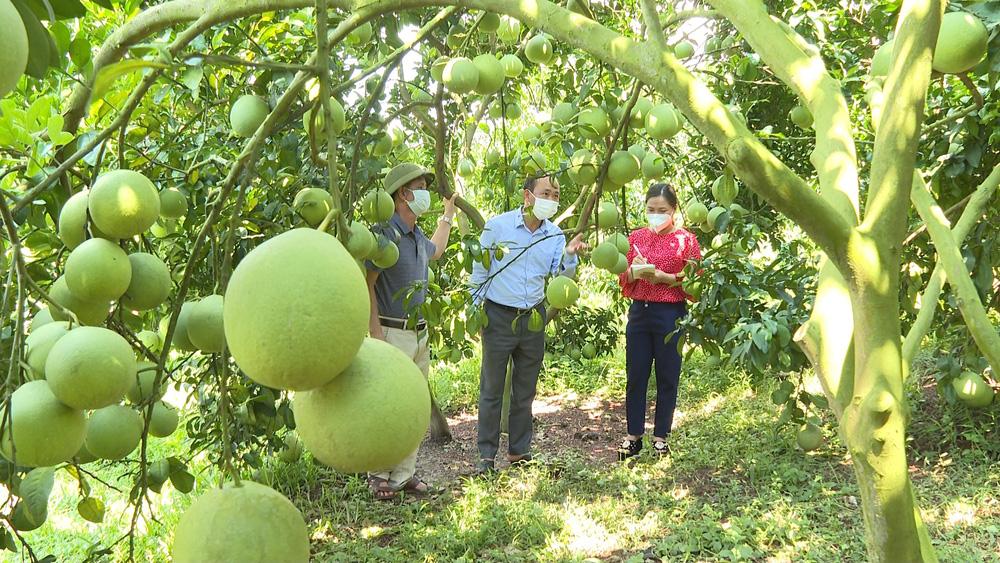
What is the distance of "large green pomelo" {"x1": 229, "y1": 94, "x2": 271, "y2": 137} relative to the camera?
5.33 ft

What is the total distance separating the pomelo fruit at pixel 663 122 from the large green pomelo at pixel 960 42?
0.79 meters

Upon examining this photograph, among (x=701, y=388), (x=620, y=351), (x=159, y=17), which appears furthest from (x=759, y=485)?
(x=159, y=17)

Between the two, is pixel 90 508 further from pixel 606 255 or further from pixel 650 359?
Result: pixel 650 359

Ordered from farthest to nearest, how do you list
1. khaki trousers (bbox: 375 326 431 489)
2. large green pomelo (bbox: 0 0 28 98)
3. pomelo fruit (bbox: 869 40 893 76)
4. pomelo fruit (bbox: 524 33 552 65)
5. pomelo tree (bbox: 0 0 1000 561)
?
khaki trousers (bbox: 375 326 431 489) < pomelo fruit (bbox: 524 33 552 65) < pomelo fruit (bbox: 869 40 893 76) < pomelo tree (bbox: 0 0 1000 561) < large green pomelo (bbox: 0 0 28 98)

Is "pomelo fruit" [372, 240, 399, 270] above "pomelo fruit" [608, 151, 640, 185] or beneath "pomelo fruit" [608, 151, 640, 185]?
beneath

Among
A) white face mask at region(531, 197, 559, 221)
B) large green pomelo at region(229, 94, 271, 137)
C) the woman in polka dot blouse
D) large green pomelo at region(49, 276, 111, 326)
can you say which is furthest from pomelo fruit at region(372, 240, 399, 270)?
the woman in polka dot blouse

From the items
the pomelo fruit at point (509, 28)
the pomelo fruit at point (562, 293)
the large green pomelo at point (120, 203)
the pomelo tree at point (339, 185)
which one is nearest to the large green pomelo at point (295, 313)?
the pomelo tree at point (339, 185)

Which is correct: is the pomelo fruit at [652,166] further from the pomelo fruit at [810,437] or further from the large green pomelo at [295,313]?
the pomelo fruit at [810,437]

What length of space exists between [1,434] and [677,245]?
4172mm

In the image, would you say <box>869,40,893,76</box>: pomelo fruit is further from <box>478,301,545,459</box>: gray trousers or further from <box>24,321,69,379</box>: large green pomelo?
<box>478,301,545,459</box>: gray trousers

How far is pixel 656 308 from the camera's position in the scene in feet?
16.0

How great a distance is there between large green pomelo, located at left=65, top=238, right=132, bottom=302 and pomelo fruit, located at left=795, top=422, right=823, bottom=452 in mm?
3814

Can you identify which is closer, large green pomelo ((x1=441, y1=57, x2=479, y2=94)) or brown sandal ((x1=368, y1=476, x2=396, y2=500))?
large green pomelo ((x1=441, y1=57, x2=479, y2=94))

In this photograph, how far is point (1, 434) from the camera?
953mm
